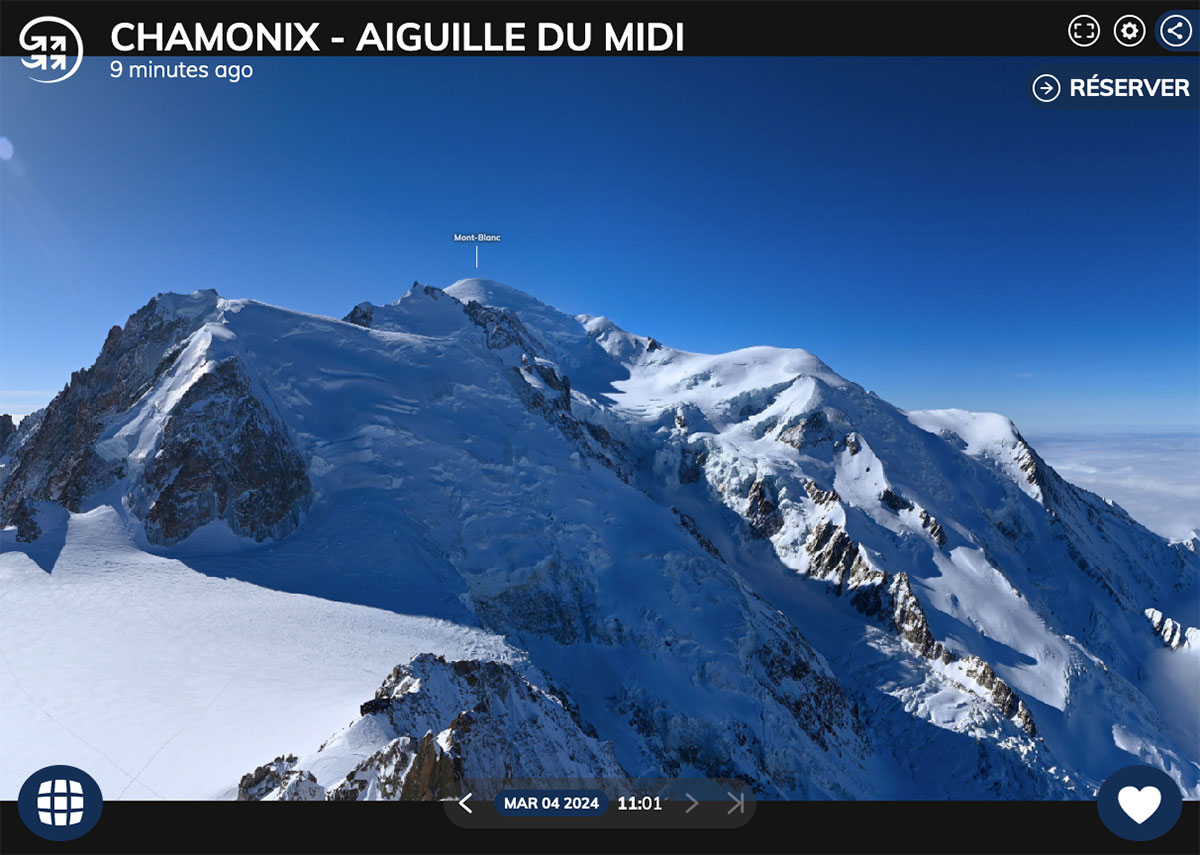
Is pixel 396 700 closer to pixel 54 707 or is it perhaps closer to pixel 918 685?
pixel 54 707

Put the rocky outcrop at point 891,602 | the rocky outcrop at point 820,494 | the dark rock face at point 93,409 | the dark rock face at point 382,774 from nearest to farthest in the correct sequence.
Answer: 1. the dark rock face at point 382,774
2. the dark rock face at point 93,409
3. the rocky outcrop at point 891,602
4. the rocky outcrop at point 820,494

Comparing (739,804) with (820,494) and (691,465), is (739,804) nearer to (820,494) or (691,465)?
(820,494)

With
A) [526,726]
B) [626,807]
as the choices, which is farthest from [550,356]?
[626,807]

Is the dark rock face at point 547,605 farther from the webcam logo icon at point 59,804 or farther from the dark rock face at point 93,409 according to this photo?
the webcam logo icon at point 59,804

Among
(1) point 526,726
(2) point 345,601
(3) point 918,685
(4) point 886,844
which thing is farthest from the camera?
(3) point 918,685

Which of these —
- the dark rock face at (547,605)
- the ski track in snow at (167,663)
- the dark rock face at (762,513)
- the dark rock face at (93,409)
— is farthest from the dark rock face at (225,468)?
the dark rock face at (762,513)

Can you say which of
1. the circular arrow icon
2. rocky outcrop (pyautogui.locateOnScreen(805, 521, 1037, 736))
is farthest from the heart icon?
rocky outcrop (pyautogui.locateOnScreen(805, 521, 1037, 736))

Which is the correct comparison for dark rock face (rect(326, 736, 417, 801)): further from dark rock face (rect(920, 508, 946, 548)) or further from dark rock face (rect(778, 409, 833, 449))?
dark rock face (rect(778, 409, 833, 449))
